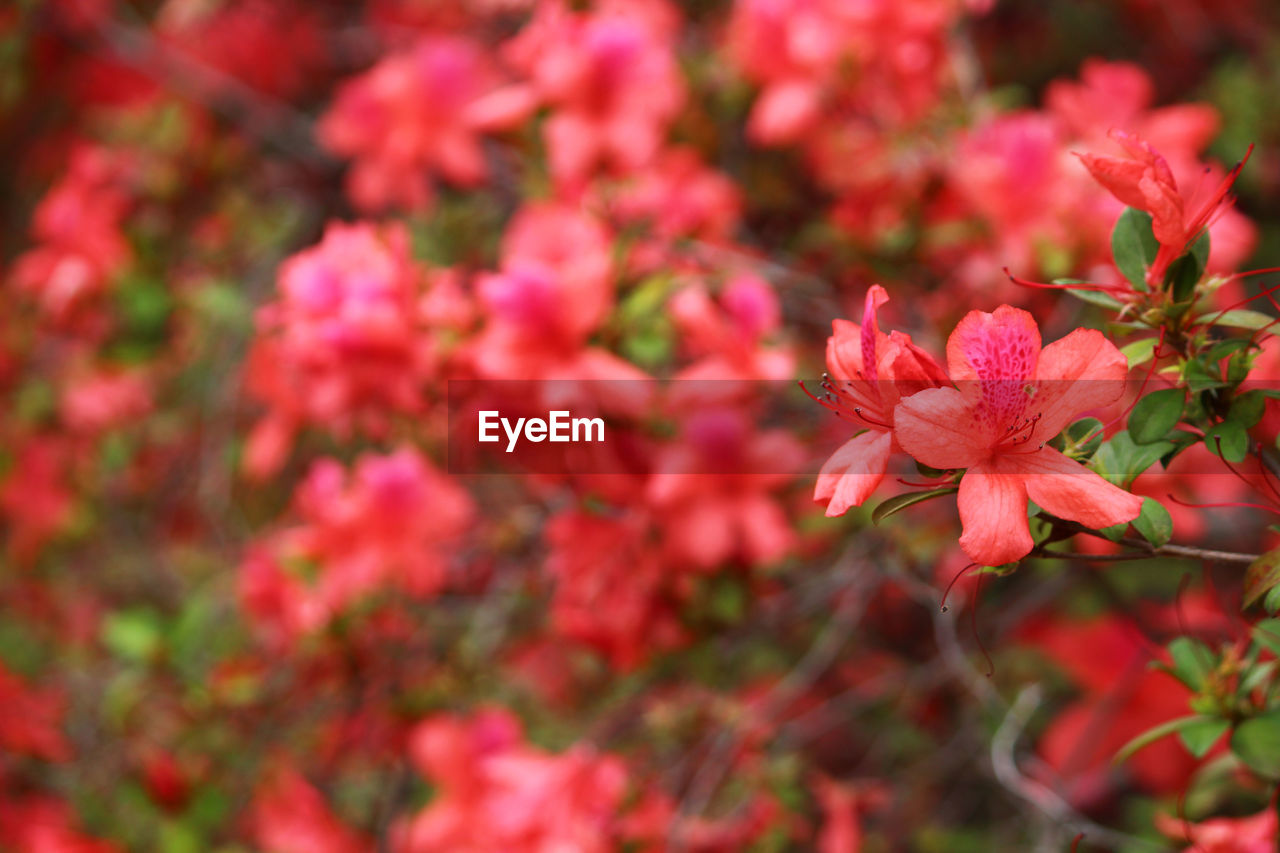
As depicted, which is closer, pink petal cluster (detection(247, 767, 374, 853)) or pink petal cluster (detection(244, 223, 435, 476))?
pink petal cluster (detection(244, 223, 435, 476))

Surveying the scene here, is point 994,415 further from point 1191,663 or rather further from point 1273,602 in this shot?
point 1191,663

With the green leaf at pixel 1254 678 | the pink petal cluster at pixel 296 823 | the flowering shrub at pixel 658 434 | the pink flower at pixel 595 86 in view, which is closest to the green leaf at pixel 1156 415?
the flowering shrub at pixel 658 434

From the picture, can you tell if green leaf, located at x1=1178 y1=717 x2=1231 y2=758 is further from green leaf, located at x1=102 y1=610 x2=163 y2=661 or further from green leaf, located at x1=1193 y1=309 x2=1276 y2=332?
green leaf, located at x1=102 y1=610 x2=163 y2=661

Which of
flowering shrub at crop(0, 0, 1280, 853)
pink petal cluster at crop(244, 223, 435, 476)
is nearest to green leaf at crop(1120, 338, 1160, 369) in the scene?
flowering shrub at crop(0, 0, 1280, 853)

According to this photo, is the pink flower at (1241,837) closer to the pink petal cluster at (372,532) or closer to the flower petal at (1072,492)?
the flower petal at (1072,492)

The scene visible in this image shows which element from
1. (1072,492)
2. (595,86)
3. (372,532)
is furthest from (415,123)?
(1072,492)

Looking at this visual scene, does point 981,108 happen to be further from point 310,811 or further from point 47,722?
point 47,722

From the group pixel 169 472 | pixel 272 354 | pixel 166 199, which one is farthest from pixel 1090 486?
pixel 169 472
